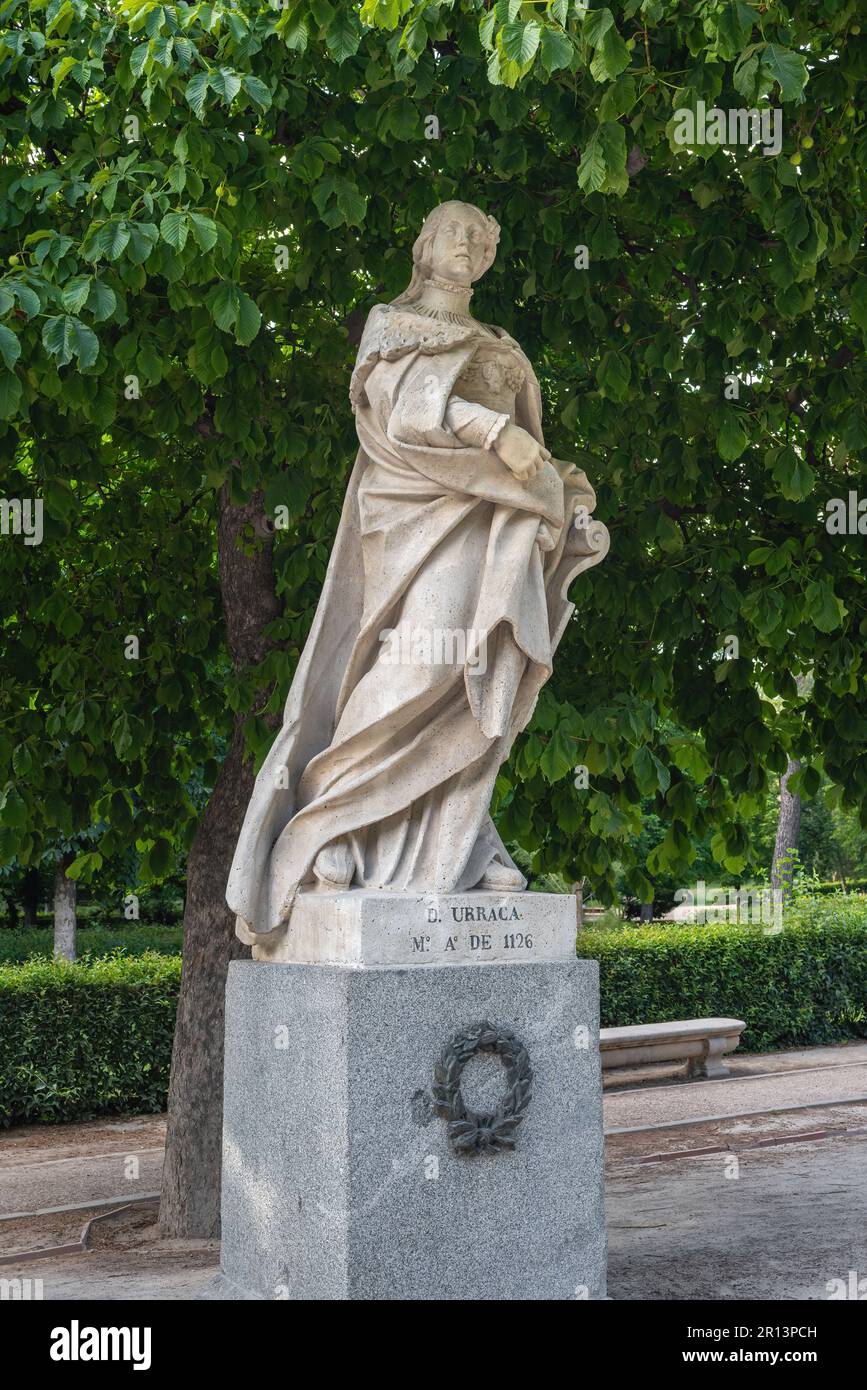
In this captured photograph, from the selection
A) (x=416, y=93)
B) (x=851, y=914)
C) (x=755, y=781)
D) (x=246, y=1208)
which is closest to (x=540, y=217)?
(x=416, y=93)

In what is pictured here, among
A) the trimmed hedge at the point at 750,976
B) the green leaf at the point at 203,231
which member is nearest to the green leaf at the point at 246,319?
the green leaf at the point at 203,231

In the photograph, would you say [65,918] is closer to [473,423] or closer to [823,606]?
[823,606]

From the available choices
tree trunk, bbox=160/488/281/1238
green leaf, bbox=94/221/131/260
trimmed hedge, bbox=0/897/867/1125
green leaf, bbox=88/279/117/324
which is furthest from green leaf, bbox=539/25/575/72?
trimmed hedge, bbox=0/897/867/1125

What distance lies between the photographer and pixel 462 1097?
5102mm

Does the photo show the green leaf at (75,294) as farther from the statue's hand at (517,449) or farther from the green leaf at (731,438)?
the green leaf at (731,438)

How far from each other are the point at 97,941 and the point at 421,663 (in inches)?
976

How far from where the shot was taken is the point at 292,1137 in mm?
5242

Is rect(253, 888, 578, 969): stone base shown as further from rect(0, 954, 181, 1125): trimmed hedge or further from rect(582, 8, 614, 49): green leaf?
rect(0, 954, 181, 1125): trimmed hedge

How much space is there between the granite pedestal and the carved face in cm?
242

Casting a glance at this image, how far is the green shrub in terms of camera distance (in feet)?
88.3

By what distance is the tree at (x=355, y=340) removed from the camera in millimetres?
5781

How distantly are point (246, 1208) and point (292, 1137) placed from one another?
0.48 metres

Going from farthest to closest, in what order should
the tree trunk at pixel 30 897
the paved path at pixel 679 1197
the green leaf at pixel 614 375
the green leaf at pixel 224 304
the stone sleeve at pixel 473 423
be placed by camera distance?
the tree trunk at pixel 30 897, the green leaf at pixel 614 375, the paved path at pixel 679 1197, the green leaf at pixel 224 304, the stone sleeve at pixel 473 423
